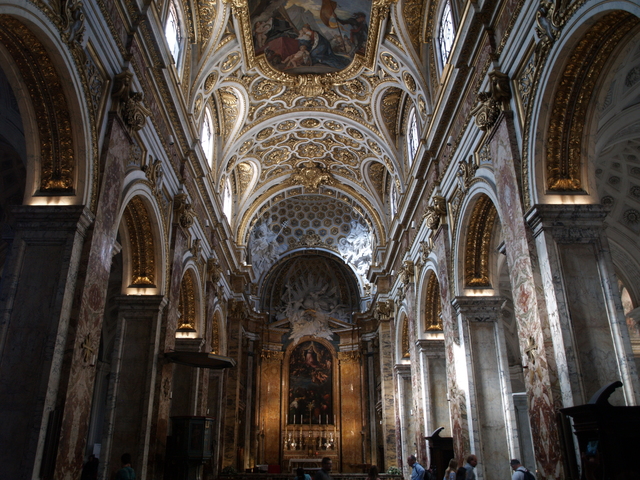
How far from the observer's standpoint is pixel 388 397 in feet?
73.7

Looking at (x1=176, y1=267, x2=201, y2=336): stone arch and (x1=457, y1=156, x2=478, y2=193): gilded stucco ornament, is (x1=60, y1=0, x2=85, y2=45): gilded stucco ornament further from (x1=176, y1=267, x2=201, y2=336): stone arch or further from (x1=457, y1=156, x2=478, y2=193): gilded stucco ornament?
(x1=176, y1=267, x2=201, y2=336): stone arch

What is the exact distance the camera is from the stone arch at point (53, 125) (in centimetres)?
834

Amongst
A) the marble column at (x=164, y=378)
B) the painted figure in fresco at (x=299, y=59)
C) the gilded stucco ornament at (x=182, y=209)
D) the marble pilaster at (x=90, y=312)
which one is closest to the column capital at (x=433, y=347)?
the marble column at (x=164, y=378)

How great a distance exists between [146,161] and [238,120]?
870 cm

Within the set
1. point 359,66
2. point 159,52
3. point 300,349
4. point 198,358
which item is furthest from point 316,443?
point 159,52

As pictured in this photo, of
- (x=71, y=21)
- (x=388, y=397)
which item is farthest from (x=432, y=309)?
(x=71, y=21)

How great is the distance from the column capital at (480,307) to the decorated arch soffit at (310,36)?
8.63 meters

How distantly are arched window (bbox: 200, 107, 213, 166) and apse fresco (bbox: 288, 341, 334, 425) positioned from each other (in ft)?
44.6

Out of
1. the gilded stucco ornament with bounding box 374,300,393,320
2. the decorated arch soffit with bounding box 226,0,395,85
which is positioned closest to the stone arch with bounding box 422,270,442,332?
the gilded stucco ornament with bounding box 374,300,393,320

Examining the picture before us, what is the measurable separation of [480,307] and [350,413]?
16.8 meters

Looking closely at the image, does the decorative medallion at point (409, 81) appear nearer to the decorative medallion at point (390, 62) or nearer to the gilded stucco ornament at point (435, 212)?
the decorative medallion at point (390, 62)

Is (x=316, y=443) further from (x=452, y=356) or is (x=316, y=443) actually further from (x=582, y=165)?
(x=582, y=165)

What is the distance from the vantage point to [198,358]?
1318cm

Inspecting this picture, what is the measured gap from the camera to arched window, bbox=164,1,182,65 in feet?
44.7
